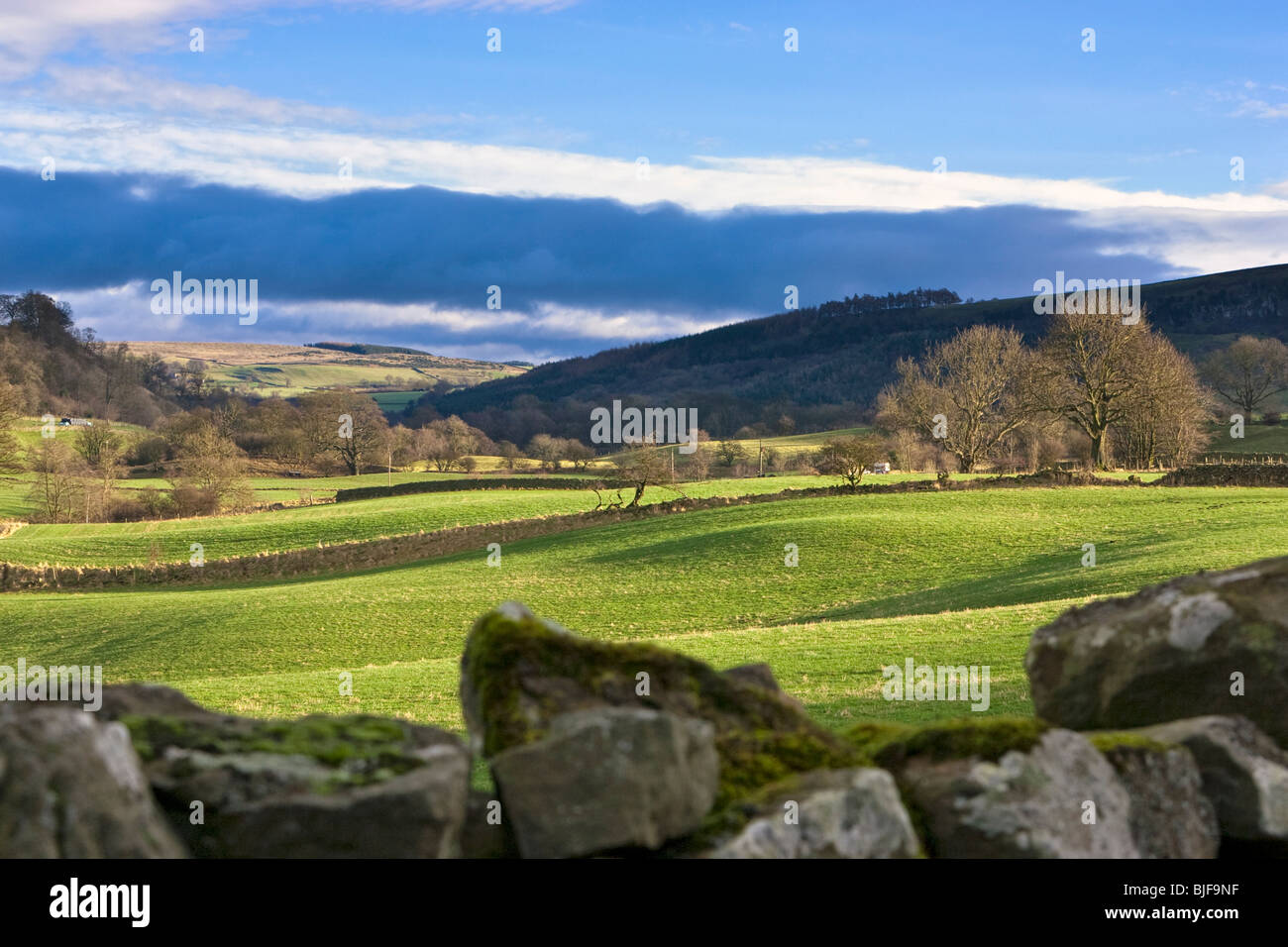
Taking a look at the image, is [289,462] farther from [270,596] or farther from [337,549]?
[270,596]

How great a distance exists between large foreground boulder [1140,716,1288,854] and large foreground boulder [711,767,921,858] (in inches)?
81.0

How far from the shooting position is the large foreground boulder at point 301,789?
4.29 metres

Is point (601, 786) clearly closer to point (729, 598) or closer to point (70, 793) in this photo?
point (70, 793)

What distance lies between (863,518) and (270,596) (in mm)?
26383

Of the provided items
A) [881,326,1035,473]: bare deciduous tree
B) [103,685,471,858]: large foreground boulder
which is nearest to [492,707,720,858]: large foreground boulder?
[103,685,471,858]: large foreground boulder

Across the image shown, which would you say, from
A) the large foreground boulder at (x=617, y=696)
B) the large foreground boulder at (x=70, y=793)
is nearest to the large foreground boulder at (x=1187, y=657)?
the large foreground boulder at (x=617, y=696)

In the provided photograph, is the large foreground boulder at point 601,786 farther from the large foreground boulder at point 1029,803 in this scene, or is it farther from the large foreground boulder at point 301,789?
the large foreground boulder at point 1029,803

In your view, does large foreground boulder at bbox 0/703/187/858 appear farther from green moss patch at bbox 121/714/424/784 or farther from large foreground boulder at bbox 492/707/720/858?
large foreground boulder at bbox 492/707/720/858

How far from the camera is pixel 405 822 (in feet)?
14.3

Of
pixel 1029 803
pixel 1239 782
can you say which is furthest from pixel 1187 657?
pixel 1029 803

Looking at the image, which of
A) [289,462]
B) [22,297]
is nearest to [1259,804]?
[289,462]

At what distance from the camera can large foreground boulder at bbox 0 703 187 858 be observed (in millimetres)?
3721

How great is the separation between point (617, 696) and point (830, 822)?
1.28 meters

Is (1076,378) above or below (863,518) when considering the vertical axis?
above
